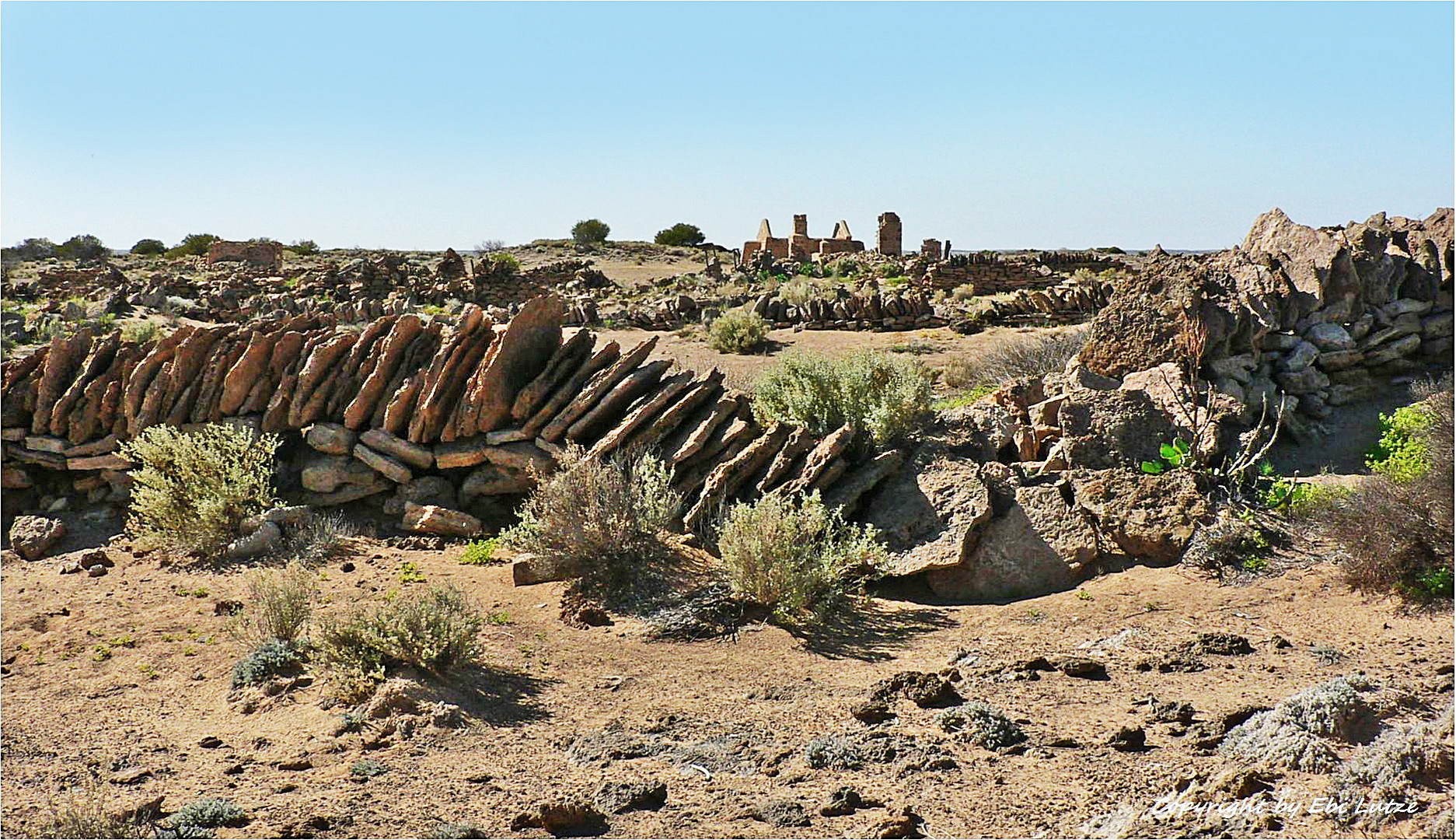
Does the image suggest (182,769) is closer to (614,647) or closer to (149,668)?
(149,668)

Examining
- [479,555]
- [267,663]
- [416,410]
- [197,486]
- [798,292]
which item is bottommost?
[267,663]

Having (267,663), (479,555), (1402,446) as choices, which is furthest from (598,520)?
(1402,446)

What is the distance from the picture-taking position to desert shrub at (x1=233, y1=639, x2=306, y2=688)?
5.97m

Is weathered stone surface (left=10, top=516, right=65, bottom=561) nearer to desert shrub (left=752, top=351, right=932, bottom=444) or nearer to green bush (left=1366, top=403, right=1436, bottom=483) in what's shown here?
desert shrub (left=752, top=351, right=932, bottom=444)

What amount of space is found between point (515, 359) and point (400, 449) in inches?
46.4

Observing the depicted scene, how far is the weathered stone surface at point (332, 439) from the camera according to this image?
361 inches

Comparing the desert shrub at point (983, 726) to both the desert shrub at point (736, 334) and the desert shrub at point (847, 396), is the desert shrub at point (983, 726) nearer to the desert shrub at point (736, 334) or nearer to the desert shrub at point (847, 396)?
the desert shrub at point (847, 396)

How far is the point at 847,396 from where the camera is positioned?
8875 mm

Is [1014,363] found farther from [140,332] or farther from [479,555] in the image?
[140,332]

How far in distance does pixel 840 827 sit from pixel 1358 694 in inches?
81.6

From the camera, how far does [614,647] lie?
644 centimetres

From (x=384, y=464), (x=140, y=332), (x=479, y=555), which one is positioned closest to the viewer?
(x=479, y=555)

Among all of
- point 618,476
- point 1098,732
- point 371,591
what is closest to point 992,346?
point 618,476

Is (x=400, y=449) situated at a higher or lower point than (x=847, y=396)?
lower
